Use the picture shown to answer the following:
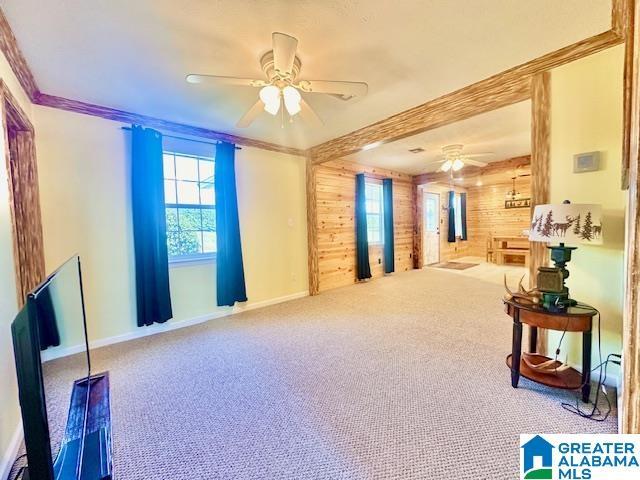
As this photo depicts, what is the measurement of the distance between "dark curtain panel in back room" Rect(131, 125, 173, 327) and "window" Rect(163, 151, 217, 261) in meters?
0.24

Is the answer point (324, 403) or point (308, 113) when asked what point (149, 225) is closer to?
point (308, 113)

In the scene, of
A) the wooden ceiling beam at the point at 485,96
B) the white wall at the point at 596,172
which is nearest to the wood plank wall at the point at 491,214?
the wooden ceiling beam at the point at 485,96

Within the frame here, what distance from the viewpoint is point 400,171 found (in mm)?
6473

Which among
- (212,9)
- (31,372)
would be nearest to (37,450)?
(31,372)

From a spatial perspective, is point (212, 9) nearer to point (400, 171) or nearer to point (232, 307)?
point (232, 307)

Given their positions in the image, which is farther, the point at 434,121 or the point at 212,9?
the point at 434,121

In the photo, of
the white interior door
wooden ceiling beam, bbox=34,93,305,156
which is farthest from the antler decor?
the white interior door

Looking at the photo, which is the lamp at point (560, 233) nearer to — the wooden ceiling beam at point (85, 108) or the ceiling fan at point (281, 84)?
the ceiling fan at point (281, 84)

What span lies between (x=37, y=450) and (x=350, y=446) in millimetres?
1276

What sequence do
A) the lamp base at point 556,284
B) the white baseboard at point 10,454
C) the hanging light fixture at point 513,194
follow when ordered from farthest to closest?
the hanging light fixture at point 513,194 < the lamp base at point 556,284 < the white baseboard at point 10,454

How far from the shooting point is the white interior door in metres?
7.48

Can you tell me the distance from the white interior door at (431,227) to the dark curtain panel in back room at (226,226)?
540 cm

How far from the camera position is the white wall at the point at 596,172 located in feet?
6.16

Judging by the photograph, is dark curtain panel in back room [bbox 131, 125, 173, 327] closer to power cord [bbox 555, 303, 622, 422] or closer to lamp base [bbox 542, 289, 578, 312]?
lamp base [bbox 542, 289, 578, 312]
